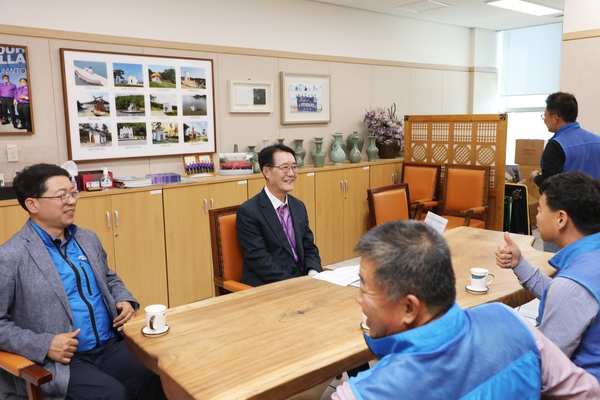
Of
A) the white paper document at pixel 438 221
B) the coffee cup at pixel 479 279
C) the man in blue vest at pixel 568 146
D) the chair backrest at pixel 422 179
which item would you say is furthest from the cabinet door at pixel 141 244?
the man in blue vest at pixel 568 146

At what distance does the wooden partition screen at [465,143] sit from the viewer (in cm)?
534

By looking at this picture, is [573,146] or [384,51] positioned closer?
[573,146]

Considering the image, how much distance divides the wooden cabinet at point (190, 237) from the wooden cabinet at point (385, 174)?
193cm

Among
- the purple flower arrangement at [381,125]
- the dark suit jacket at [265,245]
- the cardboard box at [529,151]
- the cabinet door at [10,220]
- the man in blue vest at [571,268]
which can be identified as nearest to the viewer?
the man in blue vest at [571,268]

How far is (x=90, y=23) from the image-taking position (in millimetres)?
4262

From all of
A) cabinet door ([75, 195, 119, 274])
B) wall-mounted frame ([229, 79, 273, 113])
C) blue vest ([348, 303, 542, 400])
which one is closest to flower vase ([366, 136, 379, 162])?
wall-mounted frame ([229, 79, 273, 113])

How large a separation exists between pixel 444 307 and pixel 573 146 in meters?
3.19

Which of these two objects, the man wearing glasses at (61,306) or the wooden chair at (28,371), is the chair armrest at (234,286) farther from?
the wooden chair at (28,371)

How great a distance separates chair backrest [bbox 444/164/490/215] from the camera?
17.3 ft

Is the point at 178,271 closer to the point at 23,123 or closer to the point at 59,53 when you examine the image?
the point at 23,123

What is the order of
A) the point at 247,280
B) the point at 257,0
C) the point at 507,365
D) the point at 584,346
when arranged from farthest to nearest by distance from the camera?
the point at 257,0 → the point at 247,280 → the point at 584,346 → the point at 507,365

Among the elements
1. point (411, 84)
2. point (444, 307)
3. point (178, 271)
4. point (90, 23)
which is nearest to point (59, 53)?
point (90, 23)

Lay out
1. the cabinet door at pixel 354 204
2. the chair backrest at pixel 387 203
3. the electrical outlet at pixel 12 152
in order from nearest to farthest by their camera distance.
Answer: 1. the electrical outlet at pixel 12 152
2. the chair backrest at pixel 387 203
3. the cabinet door at pixel 354 204

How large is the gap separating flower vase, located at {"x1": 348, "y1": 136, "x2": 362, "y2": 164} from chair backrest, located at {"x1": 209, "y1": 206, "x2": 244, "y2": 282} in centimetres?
321
